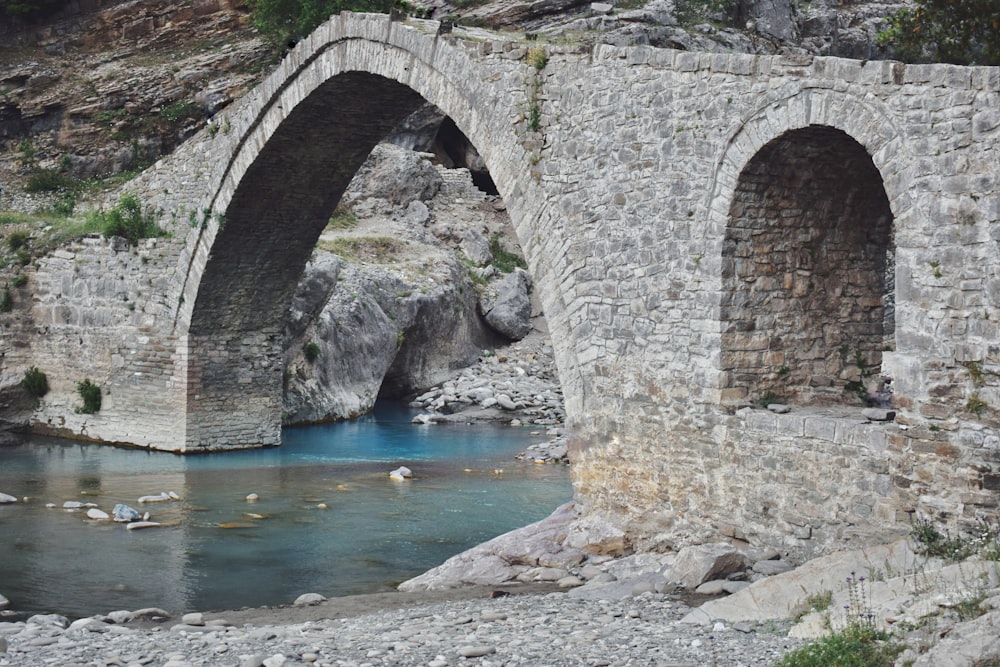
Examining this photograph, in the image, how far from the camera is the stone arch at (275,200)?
488 inches

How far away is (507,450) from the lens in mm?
15922

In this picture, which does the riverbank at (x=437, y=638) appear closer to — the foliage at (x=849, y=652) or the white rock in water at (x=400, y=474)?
the foliage at (x=849, y=652)

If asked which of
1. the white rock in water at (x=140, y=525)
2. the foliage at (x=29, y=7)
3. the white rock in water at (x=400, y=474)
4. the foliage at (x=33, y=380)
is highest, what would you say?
the foliage at (x=29, y=7)

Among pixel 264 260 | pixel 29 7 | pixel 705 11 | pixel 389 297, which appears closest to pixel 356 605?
pixel 264 260

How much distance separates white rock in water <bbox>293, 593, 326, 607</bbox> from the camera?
8.23m

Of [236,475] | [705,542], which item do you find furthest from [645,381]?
[236,475]

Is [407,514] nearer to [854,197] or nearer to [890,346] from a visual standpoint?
[890,346]

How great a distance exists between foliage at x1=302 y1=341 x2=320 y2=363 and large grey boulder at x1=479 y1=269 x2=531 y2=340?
5.17m

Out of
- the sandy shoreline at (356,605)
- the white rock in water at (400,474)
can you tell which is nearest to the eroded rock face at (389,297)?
the white rock in water at (400,474)

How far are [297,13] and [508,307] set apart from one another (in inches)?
264

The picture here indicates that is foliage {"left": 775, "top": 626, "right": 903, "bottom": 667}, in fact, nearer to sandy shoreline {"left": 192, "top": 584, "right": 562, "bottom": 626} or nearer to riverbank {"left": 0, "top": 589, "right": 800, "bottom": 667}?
riverbank {"left": 0, "top": 589, "right": 800, "bottom": 667}

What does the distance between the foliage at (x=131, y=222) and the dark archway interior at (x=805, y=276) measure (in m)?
10.1

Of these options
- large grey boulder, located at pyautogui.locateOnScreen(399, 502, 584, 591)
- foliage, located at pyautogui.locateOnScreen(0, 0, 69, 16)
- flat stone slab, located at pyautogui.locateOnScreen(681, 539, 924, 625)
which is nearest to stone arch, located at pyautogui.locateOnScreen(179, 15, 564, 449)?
large grey boulder, located at pyautogui.locateOnScreen(399, 502, 584, 591)

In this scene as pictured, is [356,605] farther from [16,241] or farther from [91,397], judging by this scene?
[16,241]
